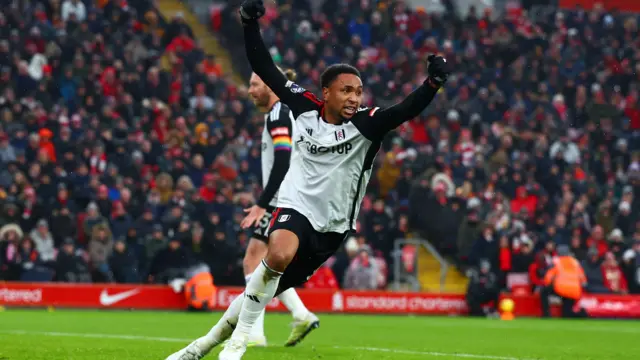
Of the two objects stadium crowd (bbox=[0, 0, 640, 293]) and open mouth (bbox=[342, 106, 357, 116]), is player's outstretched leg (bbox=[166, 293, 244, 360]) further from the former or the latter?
stadium crowd (bbox=[0, 0, 640, 293])

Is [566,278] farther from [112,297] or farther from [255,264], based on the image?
[255,264]

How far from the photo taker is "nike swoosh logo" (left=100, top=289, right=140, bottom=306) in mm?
19875

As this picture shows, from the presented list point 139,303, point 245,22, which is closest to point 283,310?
point 139,303

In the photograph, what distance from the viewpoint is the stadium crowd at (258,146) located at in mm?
20641

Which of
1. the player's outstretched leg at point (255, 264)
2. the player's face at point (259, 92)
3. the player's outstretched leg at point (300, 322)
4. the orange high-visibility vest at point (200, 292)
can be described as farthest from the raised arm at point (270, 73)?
the orange high-visibility vest at point (200, 292)

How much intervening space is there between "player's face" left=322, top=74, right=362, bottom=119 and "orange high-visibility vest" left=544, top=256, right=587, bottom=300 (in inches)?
590

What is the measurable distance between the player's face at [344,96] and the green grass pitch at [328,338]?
2.36 metres

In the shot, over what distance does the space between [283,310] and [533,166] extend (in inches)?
325

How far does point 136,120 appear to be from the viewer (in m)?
23.9

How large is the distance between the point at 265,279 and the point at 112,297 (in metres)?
13.1

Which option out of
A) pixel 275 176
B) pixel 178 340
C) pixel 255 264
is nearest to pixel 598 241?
pixel 178 340

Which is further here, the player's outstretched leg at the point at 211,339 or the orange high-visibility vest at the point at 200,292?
the orange high-visibility vest at the point at 200,292

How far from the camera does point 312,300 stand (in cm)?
2108

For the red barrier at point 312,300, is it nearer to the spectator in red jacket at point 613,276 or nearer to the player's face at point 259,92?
the spectator in red jacket at point 613,276
